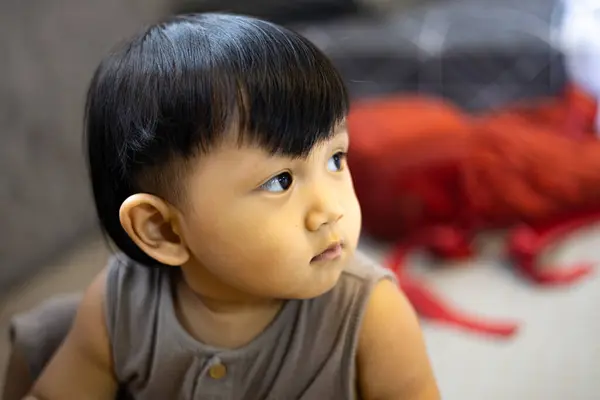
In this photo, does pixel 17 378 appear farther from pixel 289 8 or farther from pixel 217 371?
pixel 289 8

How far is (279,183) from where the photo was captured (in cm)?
59

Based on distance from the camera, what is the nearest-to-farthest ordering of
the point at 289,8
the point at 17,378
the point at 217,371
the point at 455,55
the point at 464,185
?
the point at 217,371
the point at 17,378
the point at 464,185
the point at 455,55
the point at 289,8

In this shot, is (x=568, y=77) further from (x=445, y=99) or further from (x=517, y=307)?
(x=517, y=307)

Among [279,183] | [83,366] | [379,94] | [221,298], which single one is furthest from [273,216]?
[379,94]

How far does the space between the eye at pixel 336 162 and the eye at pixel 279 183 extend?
40 mm

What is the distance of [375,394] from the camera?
0.67 metres

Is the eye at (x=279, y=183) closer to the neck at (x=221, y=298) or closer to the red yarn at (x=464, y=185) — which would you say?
the neck at (x=221, y=298)

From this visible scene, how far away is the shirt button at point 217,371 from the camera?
2.21 ft

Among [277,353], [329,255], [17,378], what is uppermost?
[329,255]

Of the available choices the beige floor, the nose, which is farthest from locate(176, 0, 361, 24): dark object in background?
the nose

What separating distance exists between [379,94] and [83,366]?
0.89 m

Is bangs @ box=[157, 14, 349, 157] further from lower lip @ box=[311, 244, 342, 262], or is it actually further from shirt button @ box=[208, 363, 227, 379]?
shirt button @ box=[208, 363, 227, 379]

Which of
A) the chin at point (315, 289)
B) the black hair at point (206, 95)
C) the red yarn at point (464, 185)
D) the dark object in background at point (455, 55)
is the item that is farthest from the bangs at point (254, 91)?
the dark object in background at point (455, 55)

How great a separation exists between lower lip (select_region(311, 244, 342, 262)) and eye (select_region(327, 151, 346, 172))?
0.06 m
